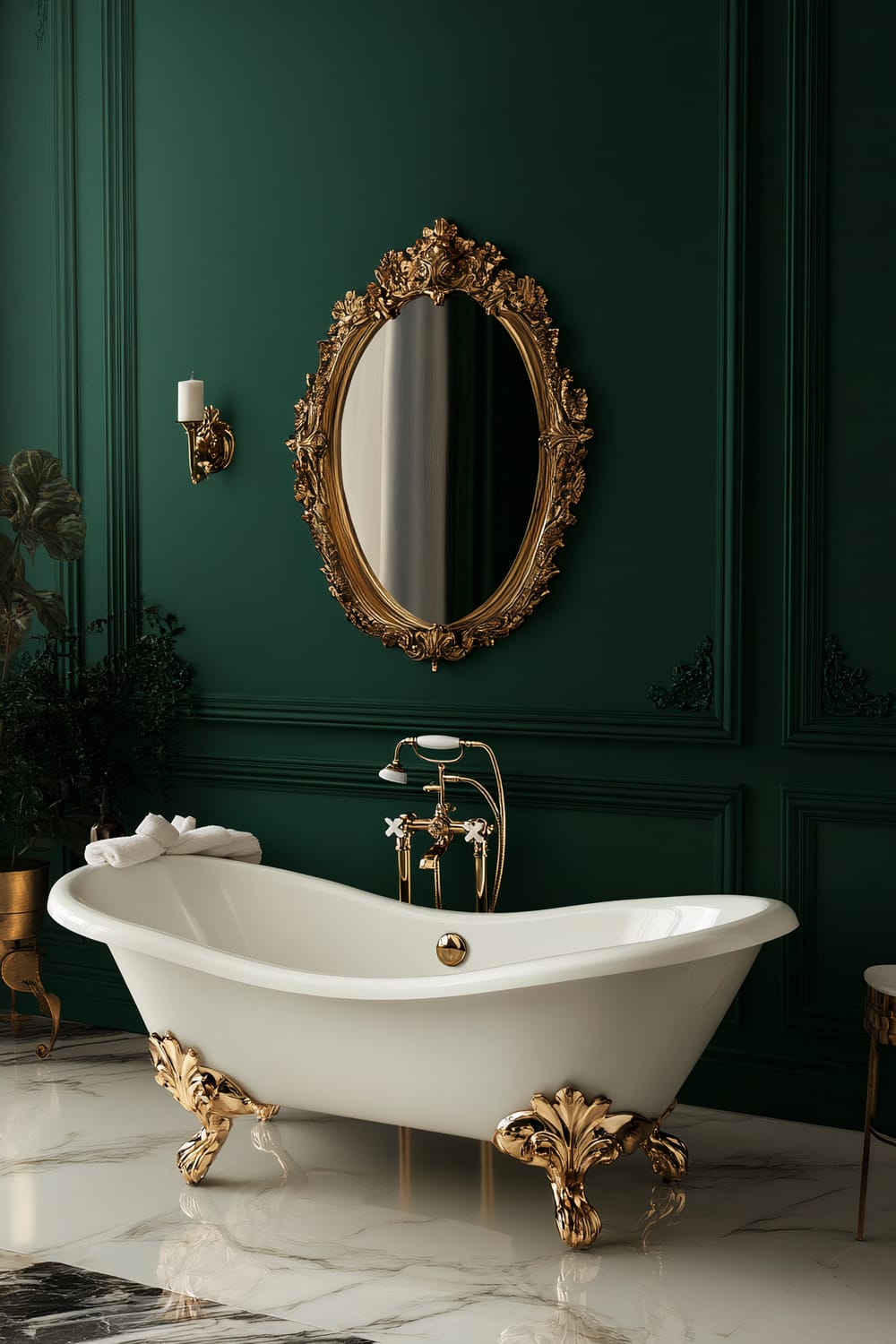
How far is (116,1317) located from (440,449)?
7.10ft

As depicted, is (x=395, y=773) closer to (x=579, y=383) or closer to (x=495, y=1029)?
(x=495, y=1029)

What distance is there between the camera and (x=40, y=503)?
3711 millimetres

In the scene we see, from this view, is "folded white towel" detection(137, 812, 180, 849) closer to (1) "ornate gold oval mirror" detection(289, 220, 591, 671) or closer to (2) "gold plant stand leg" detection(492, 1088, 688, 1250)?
(1) "ornate gold oval mirror" detection(289, 220, 591, 671)

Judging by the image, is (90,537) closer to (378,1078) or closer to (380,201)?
(380,201)

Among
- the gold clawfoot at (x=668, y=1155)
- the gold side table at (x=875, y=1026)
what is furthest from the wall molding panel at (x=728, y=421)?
the gold clawfoot at (x=668, y=1155)

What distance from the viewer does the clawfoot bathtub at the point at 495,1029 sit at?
97.5 inches

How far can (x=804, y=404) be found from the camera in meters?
3.14

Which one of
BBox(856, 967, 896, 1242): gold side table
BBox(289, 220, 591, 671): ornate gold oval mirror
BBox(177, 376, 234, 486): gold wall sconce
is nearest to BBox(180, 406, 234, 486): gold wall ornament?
BBox(177, 376, 234, 486): gold wall sconce

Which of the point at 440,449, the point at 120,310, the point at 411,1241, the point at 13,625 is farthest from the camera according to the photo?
the point at 120,310

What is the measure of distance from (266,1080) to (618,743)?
3.95 ft

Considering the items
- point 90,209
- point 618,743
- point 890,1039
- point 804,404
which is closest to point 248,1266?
point 890,1039

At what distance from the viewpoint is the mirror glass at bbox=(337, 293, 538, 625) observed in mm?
3502

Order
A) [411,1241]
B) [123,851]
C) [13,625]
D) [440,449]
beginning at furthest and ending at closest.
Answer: [13,625] → [440,449] → [123,851] → [411,1241]

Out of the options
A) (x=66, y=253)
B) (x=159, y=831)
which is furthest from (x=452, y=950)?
(x=66, y=253)
